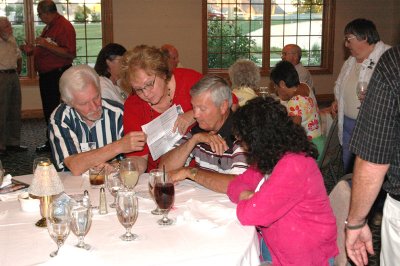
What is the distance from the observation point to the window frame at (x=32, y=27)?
954 centimetres

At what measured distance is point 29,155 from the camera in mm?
7047

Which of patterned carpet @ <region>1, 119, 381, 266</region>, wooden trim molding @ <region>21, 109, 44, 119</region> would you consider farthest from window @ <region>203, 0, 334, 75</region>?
patterned carpet @ <region>1, 119, 381, 266</region>

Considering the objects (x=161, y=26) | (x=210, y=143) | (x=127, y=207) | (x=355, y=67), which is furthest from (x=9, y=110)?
(x=127, y=207)

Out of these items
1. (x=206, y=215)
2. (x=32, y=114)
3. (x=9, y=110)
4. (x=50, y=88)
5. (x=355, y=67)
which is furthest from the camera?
(x=32, y=114)

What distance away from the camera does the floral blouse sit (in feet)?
15.2

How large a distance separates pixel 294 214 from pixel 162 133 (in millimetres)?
1069

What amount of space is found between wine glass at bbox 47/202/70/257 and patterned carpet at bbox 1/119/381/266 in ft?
7.84

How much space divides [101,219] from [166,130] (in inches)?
38.3

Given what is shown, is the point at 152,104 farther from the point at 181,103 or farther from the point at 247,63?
the point at 247,63

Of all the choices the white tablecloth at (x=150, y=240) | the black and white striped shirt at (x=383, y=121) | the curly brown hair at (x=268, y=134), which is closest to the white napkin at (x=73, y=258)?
the white tablecloth at (x=150, y=240)

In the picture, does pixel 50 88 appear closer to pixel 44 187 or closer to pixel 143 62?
pixel 143 62

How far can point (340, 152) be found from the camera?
531 cm


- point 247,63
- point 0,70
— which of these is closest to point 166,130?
point 247,63

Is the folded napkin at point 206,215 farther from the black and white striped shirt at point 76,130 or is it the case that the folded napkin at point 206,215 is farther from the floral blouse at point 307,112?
the floral blouse at point 307,112
